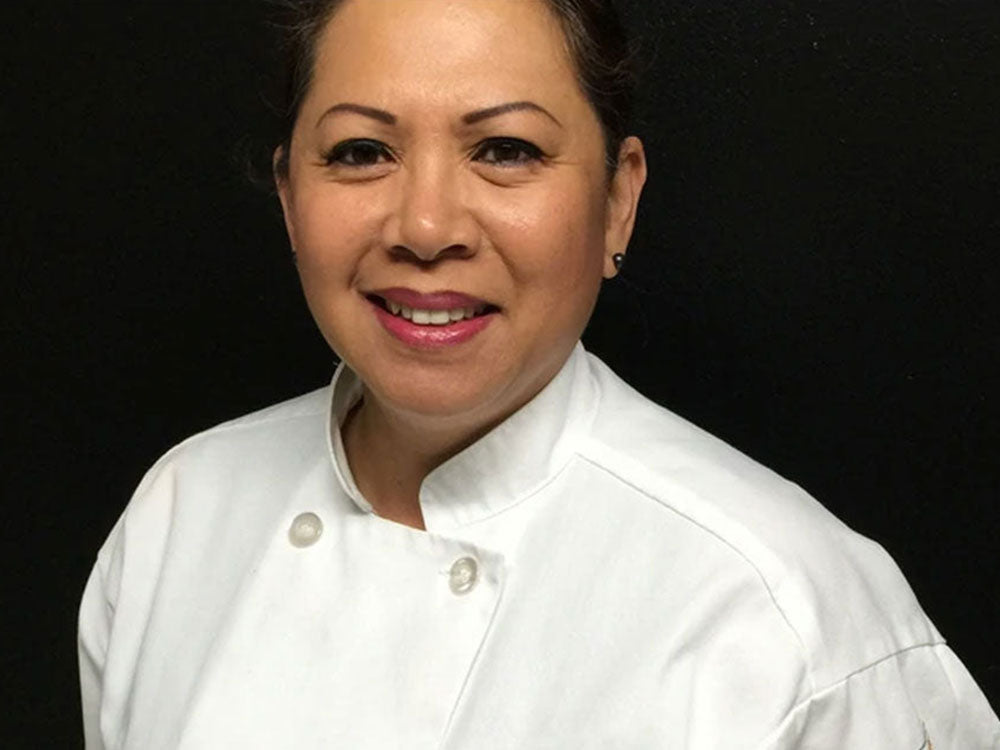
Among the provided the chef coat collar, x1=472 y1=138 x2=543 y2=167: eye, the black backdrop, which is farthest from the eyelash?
the black backdrop

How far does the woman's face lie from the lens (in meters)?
1.92

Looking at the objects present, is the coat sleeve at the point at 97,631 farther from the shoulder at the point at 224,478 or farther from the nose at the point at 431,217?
the nose at the point at 431,217

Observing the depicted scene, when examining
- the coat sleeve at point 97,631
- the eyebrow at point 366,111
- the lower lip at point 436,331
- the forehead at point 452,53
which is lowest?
the coat sleeve at point 97,631

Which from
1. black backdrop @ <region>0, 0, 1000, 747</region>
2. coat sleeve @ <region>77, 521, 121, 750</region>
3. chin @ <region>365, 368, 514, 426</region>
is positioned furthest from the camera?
black backdrop @ <region>0, 0, 1000, 747</region>

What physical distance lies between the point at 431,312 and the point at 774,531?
1.24 feet

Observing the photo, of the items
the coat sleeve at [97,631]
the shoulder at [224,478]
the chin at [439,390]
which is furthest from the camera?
Result: the coat sleeve at [97,631]

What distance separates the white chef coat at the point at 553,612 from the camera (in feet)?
6.21

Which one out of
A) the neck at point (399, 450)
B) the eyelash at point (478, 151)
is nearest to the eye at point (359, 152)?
the eyelash at point (478, 151)

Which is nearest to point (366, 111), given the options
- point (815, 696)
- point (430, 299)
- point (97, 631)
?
point (430, 299)

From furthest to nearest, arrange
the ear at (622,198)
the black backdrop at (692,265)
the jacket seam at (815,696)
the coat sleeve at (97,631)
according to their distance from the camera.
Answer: the black backdrop at (692,265)
the coat sleeve at (97,631)
the ear at (622,198)
the jacket seam at (815,696)

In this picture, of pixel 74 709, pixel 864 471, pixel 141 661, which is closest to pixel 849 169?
pixel 864 471

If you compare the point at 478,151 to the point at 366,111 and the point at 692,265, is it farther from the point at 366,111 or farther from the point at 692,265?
the point at 692,265

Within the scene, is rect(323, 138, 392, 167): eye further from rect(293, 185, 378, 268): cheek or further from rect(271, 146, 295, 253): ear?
rect(271, 146, 295, 253): ear

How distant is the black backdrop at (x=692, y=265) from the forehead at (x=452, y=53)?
0.65 meters
